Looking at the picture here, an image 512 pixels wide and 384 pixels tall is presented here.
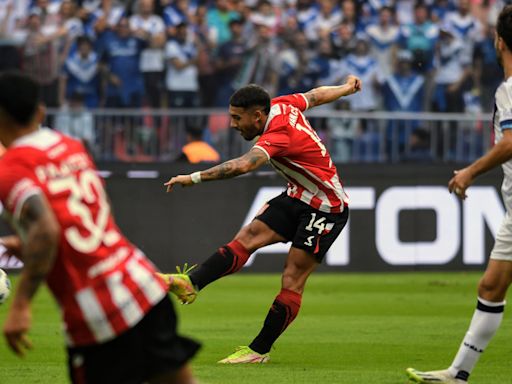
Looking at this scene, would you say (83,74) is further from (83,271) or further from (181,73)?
(83,271)

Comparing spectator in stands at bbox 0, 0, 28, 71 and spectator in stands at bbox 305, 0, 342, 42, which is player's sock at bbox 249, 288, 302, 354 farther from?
spectator in stands at bbox 305, 0, 342, 42

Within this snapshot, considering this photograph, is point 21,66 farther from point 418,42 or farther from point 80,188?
point 80,188

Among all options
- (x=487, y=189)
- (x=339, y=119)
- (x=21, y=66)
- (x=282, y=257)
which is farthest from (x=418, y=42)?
(x=21, y=66)

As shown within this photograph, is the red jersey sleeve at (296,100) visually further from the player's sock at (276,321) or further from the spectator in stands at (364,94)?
the spectator in stands at (364,94)

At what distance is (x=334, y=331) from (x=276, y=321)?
2.06 metres

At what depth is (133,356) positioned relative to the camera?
5129 millimetres

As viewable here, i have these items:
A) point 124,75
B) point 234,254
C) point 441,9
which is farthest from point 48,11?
point 234,254

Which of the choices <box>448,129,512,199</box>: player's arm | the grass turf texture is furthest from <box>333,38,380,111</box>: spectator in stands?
<box>448,129,512,199</box>: player's arm

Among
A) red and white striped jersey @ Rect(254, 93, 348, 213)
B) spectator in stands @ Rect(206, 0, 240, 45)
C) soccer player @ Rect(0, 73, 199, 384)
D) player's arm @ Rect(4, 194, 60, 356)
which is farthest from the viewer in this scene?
spectator in stands @ Rect(206, 0, 240, 45)

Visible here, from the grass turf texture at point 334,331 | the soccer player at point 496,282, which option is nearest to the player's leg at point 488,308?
the soccer player at point 496,282

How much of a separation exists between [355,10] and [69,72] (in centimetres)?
529

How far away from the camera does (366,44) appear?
19.4 m

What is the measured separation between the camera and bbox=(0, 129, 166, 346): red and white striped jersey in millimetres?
5027

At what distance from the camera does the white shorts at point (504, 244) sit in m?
7.50
